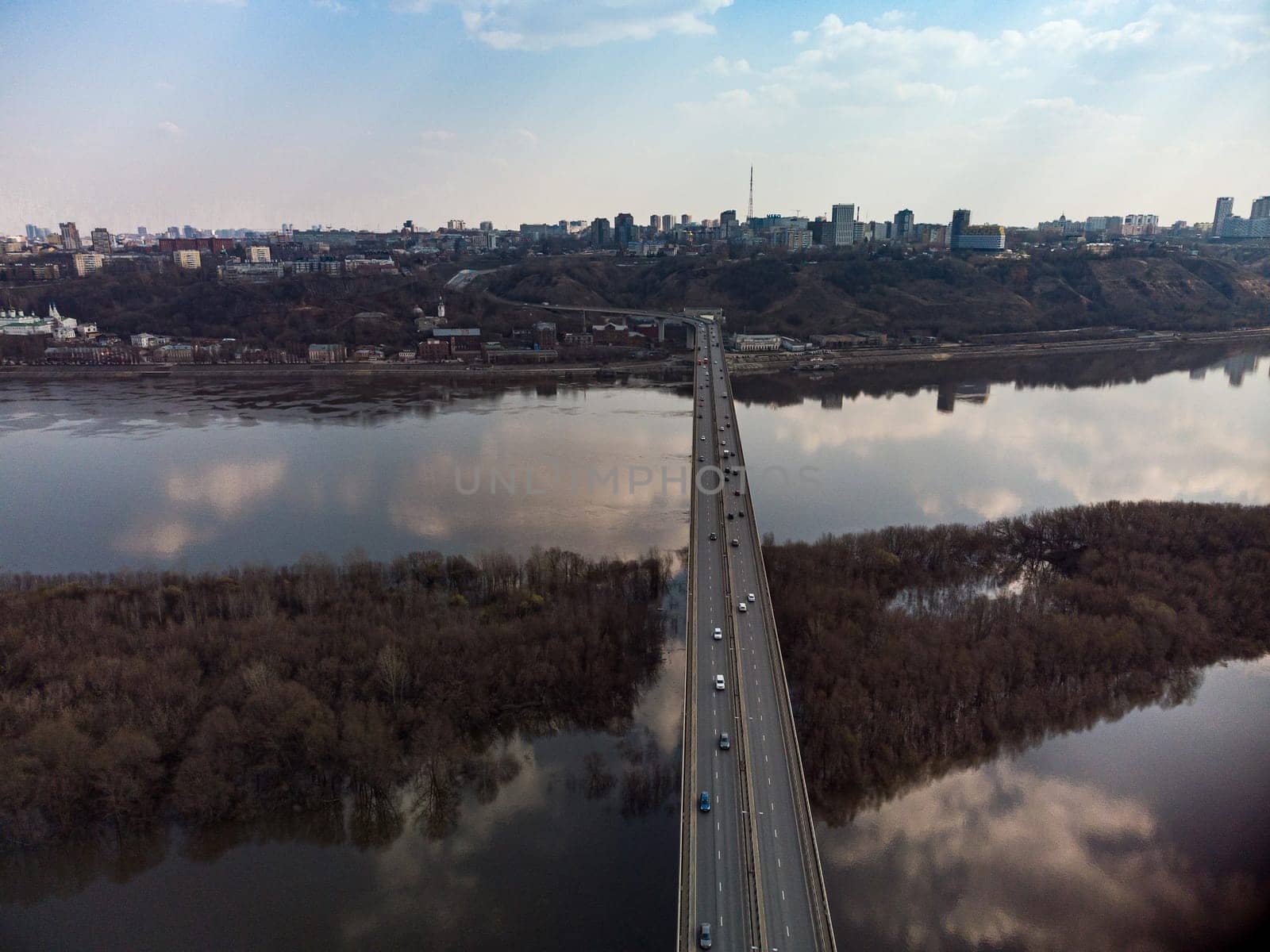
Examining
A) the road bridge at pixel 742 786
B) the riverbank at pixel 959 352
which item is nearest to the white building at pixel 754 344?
the riverbank at pixel 959 352

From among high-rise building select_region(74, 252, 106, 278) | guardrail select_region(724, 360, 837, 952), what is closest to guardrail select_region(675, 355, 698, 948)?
guardrail select_region(724, 360, 837, 952)

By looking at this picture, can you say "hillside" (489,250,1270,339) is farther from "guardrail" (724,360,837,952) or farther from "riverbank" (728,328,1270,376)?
"guardrail" (724,360,837,952)

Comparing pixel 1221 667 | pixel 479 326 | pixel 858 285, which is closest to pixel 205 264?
pixel 479 326

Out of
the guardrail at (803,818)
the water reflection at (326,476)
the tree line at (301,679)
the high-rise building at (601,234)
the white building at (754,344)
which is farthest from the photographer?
the high-rise building at (601,234)

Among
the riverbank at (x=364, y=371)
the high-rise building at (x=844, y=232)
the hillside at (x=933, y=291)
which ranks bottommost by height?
the riverbank at (x=364, y=371)

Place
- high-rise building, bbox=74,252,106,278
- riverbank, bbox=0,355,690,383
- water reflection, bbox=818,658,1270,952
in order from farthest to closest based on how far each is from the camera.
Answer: high-rise building, bbox=74,252,106,278
riverbank, bbox=0,355,690,383
water reflection, bbox=818,658,1270,952

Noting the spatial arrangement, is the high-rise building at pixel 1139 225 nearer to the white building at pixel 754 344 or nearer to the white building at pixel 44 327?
the white building at pixel 754 344

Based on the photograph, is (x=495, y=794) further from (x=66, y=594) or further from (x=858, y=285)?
(x=858, y=285)
